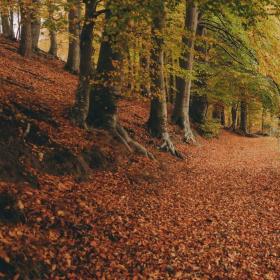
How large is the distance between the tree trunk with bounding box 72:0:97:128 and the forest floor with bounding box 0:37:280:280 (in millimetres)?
467

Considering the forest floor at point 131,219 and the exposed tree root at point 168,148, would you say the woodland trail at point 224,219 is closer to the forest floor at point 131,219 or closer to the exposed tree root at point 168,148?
the forest floor at point 131,219

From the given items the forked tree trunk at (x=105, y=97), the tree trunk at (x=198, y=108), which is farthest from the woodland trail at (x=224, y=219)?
the tree trunk at (x=198, y=108)

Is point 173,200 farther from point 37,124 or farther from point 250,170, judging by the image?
point 250,170

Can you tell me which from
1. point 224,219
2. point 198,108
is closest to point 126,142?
point 224,219

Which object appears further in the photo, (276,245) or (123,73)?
(123,73)

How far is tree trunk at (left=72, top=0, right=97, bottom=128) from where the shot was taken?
1003 cm

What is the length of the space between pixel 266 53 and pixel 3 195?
39.0ft

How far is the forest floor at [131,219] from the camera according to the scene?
5858mm

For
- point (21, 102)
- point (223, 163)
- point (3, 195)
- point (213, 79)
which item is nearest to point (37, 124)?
point (21, 102)

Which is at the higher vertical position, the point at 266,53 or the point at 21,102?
the point at 266,53

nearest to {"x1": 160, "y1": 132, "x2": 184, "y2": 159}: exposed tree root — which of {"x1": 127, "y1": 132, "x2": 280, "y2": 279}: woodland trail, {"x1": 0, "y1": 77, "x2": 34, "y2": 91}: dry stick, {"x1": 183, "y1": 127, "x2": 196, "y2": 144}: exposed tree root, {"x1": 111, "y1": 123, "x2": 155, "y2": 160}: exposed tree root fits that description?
{"x1": 127, "y1": 132, "x2": 280, "y2": 279}: woodland trail

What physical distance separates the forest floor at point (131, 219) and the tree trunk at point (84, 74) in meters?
0.47

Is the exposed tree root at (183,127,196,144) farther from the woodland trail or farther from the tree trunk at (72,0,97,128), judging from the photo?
the tree trunk at (72,0,97,128)

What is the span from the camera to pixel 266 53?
14.7 metres
